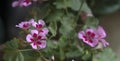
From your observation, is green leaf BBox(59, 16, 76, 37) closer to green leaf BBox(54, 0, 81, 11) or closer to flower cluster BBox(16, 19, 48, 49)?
green leaf BBox(54, 0, 81, 11)

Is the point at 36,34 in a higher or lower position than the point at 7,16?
higher

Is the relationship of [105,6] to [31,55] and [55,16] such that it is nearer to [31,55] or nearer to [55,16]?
[55,16]

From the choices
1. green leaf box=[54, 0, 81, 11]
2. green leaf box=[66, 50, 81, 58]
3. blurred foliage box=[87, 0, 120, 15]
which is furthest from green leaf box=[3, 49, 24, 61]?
blurred foliage box=[87, 0, 120, 15]

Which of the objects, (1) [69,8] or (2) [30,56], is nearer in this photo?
(2) [30,56]

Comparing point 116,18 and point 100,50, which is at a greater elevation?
point 100,50

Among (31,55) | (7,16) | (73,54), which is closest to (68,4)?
(73,54)

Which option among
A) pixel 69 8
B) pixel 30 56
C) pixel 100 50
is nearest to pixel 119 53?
pixel 69 8

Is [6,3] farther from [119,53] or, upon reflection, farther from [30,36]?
[30,36]
